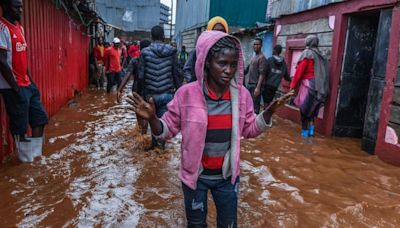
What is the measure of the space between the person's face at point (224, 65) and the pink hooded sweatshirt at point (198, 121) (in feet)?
0.24

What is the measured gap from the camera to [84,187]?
4035 millimetres

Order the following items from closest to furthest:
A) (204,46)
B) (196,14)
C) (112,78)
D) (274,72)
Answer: (204,46), (274,72), (112,78), (196,14)

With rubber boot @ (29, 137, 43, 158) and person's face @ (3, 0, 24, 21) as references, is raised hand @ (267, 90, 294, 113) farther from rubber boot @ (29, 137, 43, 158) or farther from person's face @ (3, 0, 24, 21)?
rubber boot @ (29, 137, 43, 158)

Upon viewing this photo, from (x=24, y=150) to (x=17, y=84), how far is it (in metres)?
0.94

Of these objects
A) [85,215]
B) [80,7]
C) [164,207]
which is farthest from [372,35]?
[80,7]

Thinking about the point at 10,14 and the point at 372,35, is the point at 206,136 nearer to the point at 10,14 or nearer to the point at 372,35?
the point at 10,14

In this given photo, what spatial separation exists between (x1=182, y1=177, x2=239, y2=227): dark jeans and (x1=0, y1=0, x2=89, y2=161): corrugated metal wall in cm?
330

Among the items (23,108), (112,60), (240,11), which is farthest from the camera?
(240,11)

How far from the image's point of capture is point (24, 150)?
4.64 m

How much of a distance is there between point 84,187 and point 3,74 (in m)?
1.54

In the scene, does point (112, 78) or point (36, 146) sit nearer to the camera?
point (36, 146)

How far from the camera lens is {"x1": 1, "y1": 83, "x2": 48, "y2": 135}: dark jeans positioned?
4.26 metres

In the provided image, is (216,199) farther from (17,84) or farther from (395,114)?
(395,114)

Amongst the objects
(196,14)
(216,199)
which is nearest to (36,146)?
(216,199)
